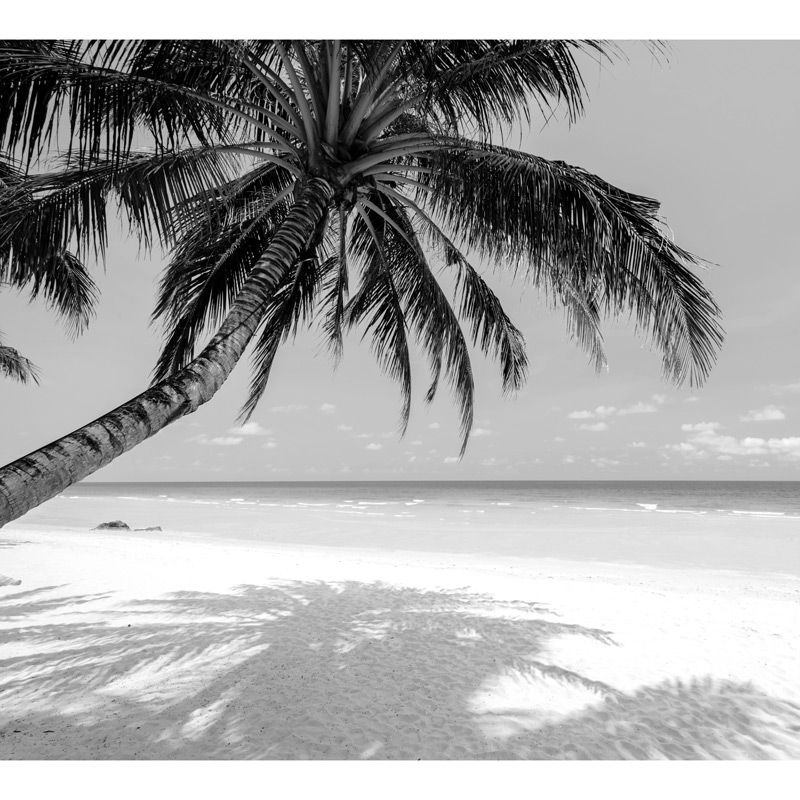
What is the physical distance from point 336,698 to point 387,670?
0.57m

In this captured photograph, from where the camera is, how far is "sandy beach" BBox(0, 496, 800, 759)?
9.02 ft

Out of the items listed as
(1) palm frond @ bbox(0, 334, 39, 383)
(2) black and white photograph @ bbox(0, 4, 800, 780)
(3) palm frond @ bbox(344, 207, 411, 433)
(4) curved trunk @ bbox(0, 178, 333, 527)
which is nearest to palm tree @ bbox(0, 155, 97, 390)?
(2) black and white photograph @ bbox(0, 4, 800, 780)

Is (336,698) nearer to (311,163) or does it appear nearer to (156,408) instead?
(156,408)

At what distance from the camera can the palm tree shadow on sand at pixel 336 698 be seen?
2701mm

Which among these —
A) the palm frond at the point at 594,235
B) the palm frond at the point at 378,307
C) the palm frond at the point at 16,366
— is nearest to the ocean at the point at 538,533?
the palm frond at the point at 16,366

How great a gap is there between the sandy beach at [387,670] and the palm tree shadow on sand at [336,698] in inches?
0.5

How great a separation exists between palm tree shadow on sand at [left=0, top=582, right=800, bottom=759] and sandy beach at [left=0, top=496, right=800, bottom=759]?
0.01 metres

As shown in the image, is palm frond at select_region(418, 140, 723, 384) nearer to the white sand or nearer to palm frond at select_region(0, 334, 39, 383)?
the white sand

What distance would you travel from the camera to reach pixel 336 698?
3.25 m

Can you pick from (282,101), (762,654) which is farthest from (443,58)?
(762,654)

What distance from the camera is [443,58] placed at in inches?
139
